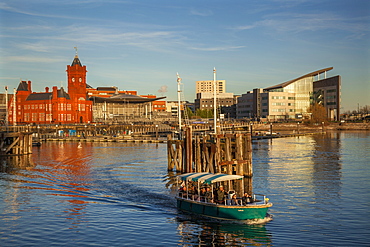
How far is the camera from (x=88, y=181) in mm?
53812

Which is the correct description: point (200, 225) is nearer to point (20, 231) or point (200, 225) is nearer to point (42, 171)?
point (20, 231)

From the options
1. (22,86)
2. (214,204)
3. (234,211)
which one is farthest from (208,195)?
(22,86)

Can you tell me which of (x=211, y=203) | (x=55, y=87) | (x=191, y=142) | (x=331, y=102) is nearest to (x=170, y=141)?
(x=191, y=142)

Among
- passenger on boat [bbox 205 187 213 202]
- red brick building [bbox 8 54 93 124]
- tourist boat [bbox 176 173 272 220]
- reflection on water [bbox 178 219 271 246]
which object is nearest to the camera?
reflection on water [bbox 178 219 271 246]

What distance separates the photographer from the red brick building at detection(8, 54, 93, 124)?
533 feet

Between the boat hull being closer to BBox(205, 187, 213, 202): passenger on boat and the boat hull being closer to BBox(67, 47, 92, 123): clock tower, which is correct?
BBox(205, 187, 213, 202): passenger on boat

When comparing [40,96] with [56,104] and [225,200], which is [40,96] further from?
[225,200]

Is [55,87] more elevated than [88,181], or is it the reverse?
[55,87]

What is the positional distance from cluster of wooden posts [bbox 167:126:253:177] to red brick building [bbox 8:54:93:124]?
119477 millimetres

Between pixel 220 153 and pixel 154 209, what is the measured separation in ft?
46.2

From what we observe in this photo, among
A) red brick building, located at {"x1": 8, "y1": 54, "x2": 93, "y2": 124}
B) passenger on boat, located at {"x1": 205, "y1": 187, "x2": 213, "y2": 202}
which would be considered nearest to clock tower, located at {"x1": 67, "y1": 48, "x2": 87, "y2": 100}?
red brick building, located at {"x1": 8, "y1": 54, "x2": 93, "y2": 124}

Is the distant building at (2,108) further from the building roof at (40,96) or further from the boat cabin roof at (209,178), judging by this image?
the boat cabin roof at (209,178)

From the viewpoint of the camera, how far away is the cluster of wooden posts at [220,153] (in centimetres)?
4906

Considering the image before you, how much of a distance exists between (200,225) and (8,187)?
2820cm
